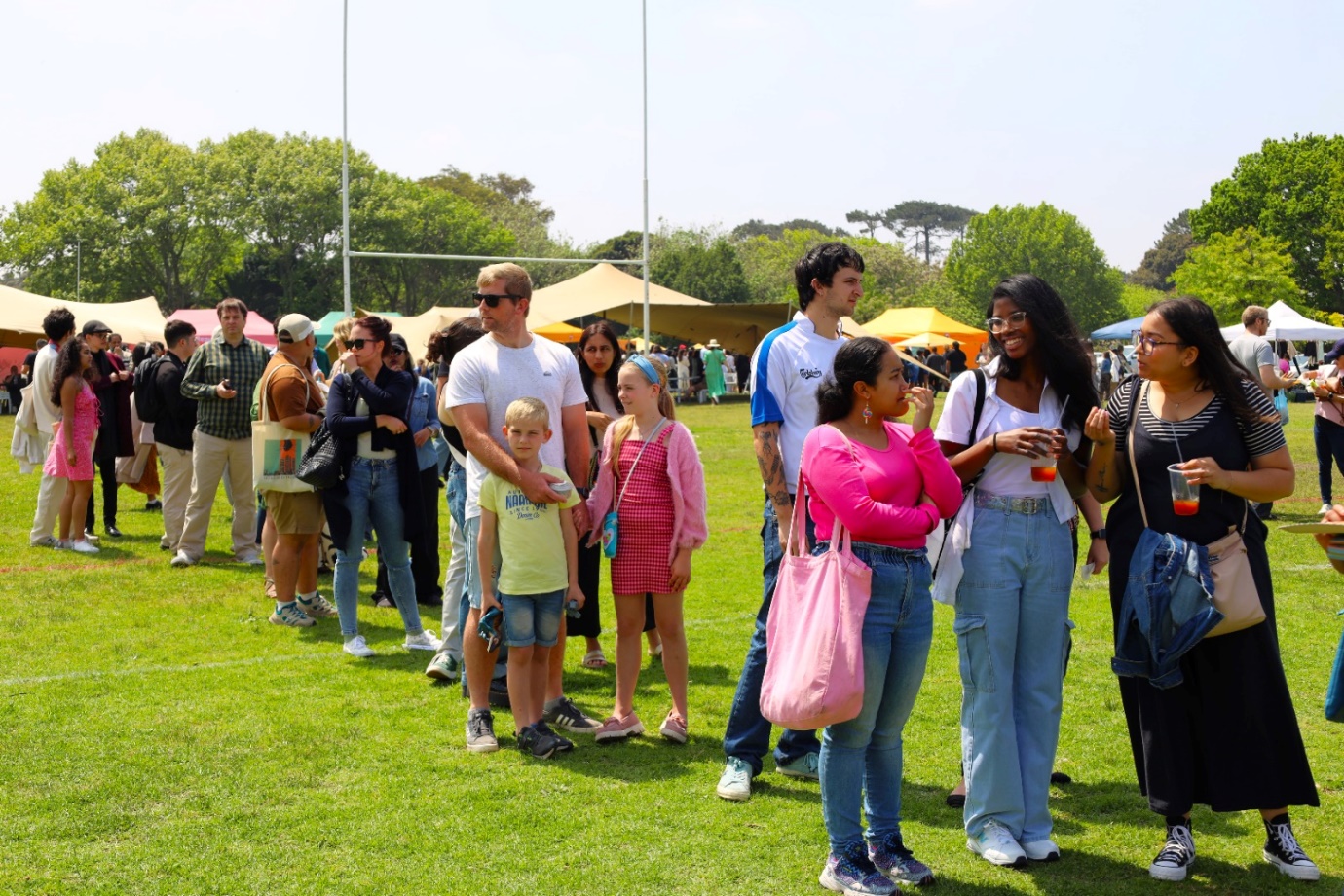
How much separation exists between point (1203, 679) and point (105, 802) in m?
4.04

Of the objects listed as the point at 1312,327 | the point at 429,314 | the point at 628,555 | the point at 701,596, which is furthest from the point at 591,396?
the point at 1312,327

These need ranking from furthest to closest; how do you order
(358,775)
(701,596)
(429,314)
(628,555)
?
(429,314) → (701,596) → (628,555) → (358,775)

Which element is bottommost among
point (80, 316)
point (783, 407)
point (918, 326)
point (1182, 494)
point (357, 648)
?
point (357, 648)

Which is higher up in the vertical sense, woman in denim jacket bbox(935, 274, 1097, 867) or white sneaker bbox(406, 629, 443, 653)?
woman in denim jacket bbox(935, 274, 1097, 867)

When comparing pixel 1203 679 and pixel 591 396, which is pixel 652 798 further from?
pixel 591 396

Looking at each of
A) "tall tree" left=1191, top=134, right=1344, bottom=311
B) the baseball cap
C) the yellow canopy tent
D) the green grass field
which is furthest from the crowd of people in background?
"tall tree" left=1191, top=134, right=1344, bottom=311

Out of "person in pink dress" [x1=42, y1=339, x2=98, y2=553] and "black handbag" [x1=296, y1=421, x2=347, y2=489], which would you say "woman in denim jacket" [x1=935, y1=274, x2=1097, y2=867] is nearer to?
"black handbag" [x1=296, y1=421, x2=347, y2=489]

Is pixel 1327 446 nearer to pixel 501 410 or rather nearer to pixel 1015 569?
pixel 1015 569

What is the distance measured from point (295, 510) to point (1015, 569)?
519 centimetres

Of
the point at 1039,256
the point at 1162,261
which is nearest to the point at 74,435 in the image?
the point at 1039,256

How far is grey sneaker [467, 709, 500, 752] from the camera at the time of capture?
5652mm

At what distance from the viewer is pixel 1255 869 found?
14.0 ft

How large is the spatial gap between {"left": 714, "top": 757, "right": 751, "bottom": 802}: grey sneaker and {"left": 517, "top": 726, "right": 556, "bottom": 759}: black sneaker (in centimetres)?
83

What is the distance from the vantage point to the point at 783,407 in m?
5.04
